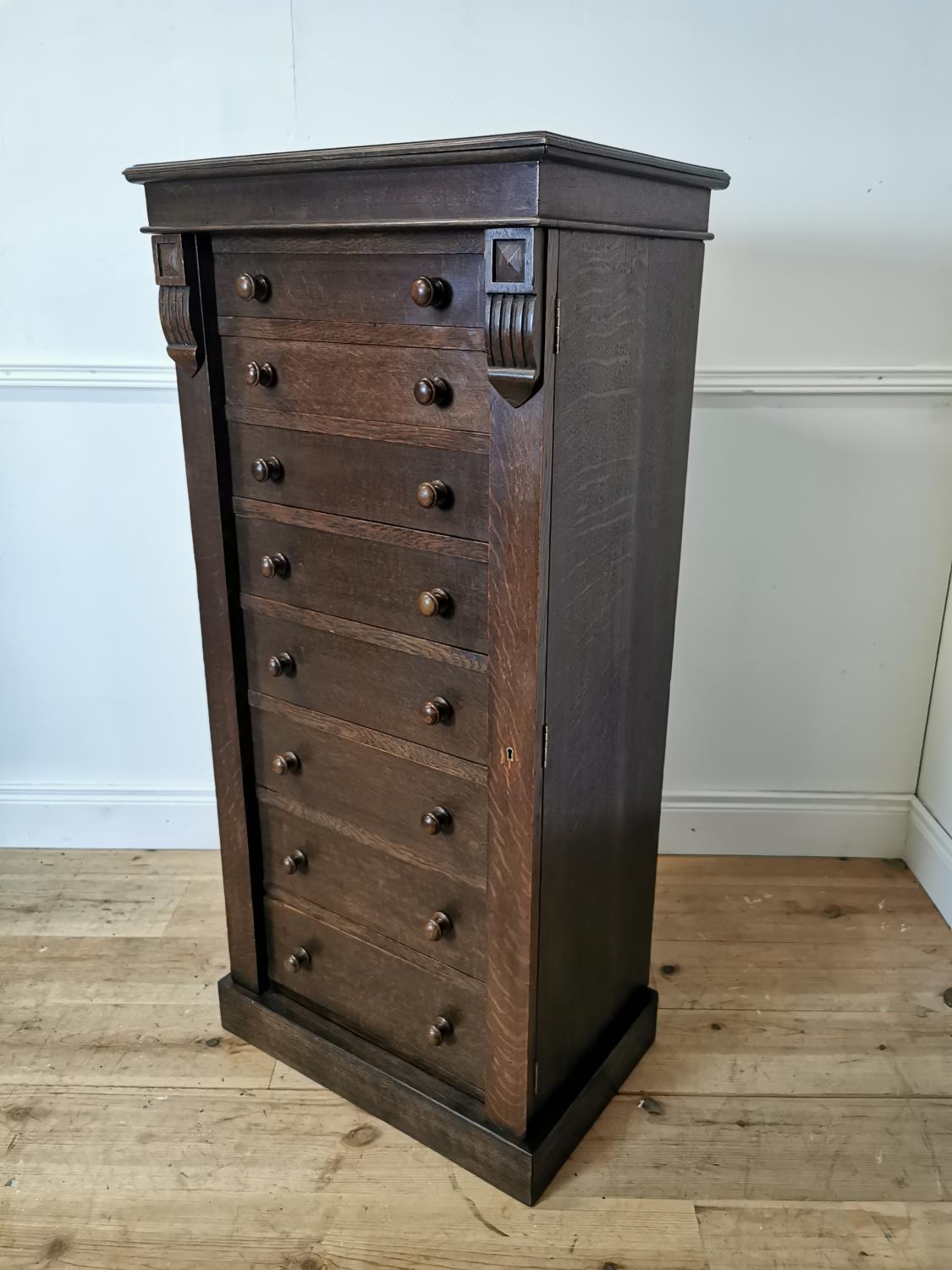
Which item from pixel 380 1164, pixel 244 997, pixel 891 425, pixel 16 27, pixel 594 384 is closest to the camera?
pixel 594 384

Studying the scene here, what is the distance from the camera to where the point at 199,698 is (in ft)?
7.57

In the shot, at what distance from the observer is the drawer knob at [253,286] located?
138 cm

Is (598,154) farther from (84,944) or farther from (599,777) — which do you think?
(84,944)

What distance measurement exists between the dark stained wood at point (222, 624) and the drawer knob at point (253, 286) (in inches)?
3.7

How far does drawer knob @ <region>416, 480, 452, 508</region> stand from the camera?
128 cm

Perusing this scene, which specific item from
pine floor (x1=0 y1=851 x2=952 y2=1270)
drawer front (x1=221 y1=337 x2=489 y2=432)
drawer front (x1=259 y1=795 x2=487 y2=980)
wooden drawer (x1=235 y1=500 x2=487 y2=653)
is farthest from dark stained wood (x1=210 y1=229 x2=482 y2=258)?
pine floor (x1=0 y1=851 x2=952 y2=1270)

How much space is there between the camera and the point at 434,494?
1.28 meters

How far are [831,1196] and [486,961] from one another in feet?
2.06

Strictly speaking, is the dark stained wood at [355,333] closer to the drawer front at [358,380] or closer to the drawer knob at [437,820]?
the drawer front at [358,380]

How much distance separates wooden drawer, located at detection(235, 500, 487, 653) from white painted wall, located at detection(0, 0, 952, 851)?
73 centimetres

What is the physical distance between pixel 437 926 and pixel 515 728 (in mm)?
360

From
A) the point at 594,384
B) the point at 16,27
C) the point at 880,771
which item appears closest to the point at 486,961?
the point at 594,384

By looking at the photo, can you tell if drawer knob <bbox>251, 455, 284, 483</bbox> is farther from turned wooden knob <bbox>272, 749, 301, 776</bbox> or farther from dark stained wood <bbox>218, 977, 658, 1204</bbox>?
dark stained wood <bbox>218, 977, 658, 1204</bbox>

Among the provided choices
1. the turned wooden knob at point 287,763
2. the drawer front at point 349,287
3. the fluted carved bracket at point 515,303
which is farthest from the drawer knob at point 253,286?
the turned wooden knob at point 287,763
